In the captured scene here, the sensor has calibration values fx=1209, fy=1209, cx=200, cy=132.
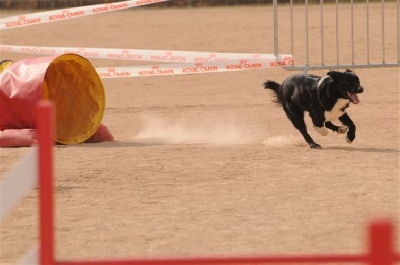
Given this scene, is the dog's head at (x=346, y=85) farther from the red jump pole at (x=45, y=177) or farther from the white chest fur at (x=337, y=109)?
the red jump pole at (x=45, y=177)

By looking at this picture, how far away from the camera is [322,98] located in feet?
34.7

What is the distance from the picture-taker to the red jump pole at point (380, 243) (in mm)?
3420

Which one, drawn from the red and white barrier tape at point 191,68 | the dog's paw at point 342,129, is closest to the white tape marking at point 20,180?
the dog's paw at point 342,129

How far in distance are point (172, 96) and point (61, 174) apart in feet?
21.8

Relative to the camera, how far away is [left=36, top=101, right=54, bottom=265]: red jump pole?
13.1ft

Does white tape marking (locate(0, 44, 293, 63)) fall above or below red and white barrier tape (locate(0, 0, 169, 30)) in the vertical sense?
below

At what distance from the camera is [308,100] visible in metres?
10.7

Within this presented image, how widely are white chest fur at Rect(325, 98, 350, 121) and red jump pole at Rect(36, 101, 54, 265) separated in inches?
262

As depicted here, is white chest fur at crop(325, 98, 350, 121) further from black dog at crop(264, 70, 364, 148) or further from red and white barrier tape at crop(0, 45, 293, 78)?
red and white barrier tape at crop(0, 45, 293, 78)

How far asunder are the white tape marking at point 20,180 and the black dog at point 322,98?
6298 millimetres

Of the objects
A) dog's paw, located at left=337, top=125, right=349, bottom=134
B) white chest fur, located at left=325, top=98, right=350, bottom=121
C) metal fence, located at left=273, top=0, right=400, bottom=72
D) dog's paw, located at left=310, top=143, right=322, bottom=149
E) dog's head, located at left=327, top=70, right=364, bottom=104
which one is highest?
dog's head, located at left=327, top=70, right=364, bottom=104

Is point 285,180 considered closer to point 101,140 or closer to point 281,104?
point 281,104

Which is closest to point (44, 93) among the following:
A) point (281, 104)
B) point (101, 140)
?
point (101, 140)

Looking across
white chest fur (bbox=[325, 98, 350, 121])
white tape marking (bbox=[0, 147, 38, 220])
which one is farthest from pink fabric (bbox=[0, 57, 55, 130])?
white tape marking (bbox=[0, 147, 38, 220])
